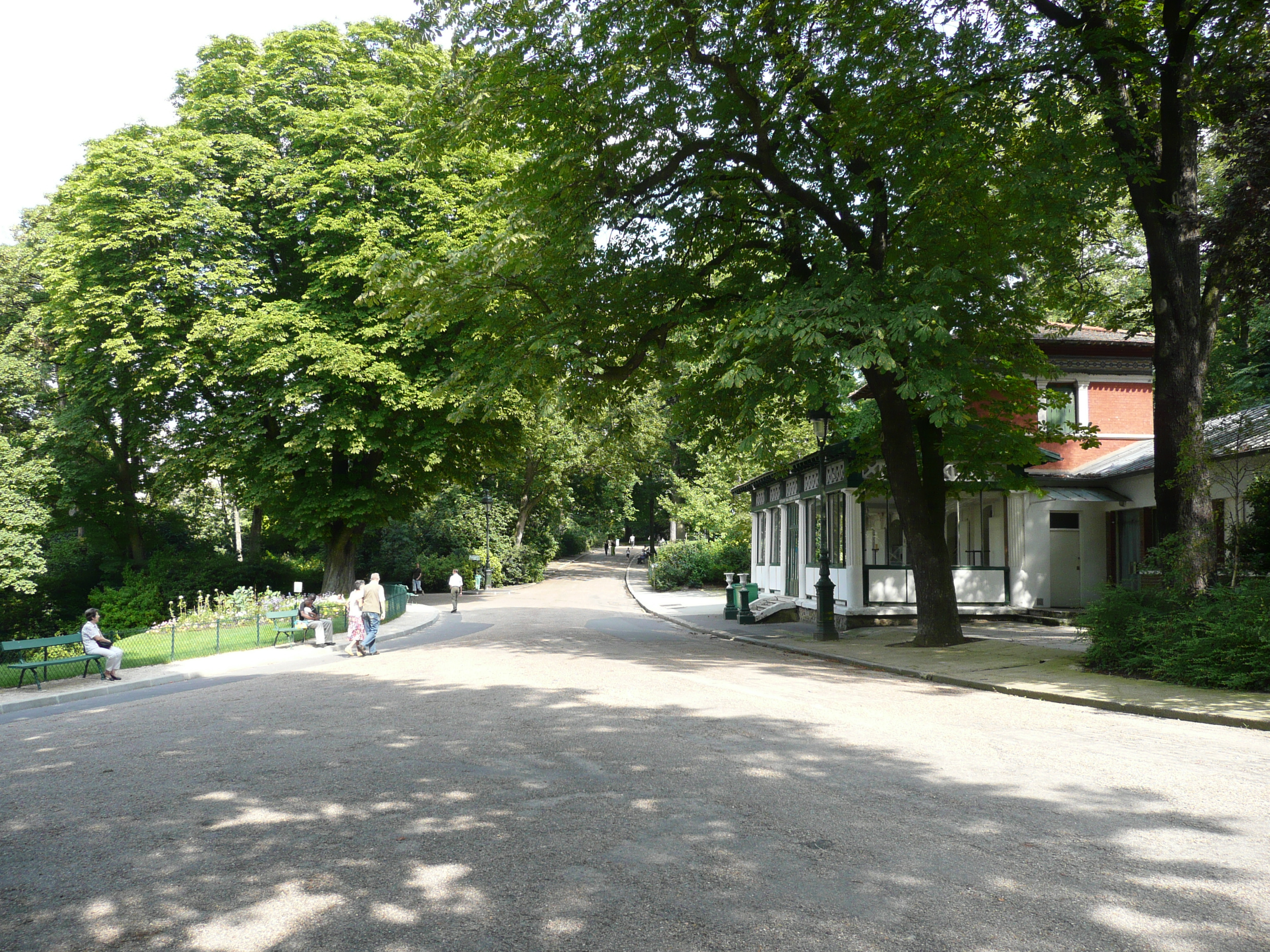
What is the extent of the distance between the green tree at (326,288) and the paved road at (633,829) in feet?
51.9

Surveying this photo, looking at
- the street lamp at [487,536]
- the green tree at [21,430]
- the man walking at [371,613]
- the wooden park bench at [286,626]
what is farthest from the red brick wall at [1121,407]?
the green tree at [21,430]

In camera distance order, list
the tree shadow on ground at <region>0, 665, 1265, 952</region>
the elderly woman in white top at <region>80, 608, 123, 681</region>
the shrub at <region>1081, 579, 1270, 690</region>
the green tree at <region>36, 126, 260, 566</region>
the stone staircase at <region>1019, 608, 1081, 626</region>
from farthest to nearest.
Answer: the green tree at <region>36, 126, 260, 566</region> < the stone staircase at <region>1019, 608, 1081, 626</region> < the elderly woman in white top at <region>80, 608, 123, 681</region> < the shrub at <region>1081, 579, 1270, 690</region> < the tree shadow on ground at <region>0, 665, 1265, 952</region>

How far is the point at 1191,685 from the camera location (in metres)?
11.5

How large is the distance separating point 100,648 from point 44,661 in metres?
0.80

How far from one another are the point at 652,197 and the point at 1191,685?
1122 cm

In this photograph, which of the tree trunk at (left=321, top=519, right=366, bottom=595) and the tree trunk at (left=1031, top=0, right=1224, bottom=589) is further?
the tree trunk at (left=321, top=519, right=366, bottom=595)

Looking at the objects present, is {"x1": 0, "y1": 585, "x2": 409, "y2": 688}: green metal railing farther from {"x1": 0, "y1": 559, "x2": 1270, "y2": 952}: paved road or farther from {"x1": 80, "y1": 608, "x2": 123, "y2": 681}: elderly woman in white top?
{"x1": 0, "y1": 559, "x2": 1270, "y2": 952}: paved road

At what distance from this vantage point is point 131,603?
3478 cm

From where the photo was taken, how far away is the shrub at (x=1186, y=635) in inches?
438

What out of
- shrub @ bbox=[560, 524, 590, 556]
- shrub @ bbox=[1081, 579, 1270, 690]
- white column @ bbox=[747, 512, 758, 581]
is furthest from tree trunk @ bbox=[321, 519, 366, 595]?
shrub @ bbox=[560, 524, 590, 556]

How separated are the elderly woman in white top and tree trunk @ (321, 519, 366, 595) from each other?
1457cm

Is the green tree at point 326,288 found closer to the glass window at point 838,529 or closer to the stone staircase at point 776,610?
the stone staircase at point 776,610

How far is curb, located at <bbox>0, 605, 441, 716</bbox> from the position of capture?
41.1 ft

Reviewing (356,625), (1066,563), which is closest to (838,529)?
(1066,563)
